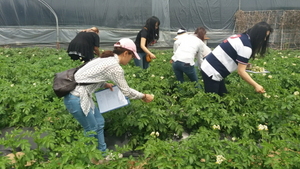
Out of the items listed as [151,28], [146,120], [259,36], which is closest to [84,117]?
[146,120]

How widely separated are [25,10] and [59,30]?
204 cm

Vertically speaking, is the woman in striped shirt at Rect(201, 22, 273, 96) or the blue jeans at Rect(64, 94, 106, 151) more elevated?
the woman in striped shirt at Rect(201, 22, 273, 96)

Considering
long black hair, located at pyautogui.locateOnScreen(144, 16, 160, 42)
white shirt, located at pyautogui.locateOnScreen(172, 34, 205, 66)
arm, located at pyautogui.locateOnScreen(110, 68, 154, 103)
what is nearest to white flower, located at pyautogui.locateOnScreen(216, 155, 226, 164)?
arm, located at pyautogui.locateOnScreen(110, 68, 154, 103)

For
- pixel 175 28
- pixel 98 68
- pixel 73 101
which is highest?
pixel 98 68

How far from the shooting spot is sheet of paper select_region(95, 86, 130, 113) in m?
2.98

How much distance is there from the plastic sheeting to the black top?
868 cm

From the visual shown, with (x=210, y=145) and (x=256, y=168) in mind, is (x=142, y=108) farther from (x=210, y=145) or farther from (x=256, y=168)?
(x=256, y=168)

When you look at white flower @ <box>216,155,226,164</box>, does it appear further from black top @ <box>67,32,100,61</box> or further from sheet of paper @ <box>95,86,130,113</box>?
black top @ <box>67,32,100,61</box>

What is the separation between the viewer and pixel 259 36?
131 inches

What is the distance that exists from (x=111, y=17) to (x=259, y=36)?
43.0 feet

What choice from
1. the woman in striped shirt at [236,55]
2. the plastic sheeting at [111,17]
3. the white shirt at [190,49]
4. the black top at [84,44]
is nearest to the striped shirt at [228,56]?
the woman in striped shirt at [236,55]

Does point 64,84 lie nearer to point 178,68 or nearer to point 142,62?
point 178,68

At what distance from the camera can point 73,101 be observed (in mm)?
2717

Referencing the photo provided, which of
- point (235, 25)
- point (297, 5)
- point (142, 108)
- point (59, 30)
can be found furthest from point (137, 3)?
point (142, 108)
